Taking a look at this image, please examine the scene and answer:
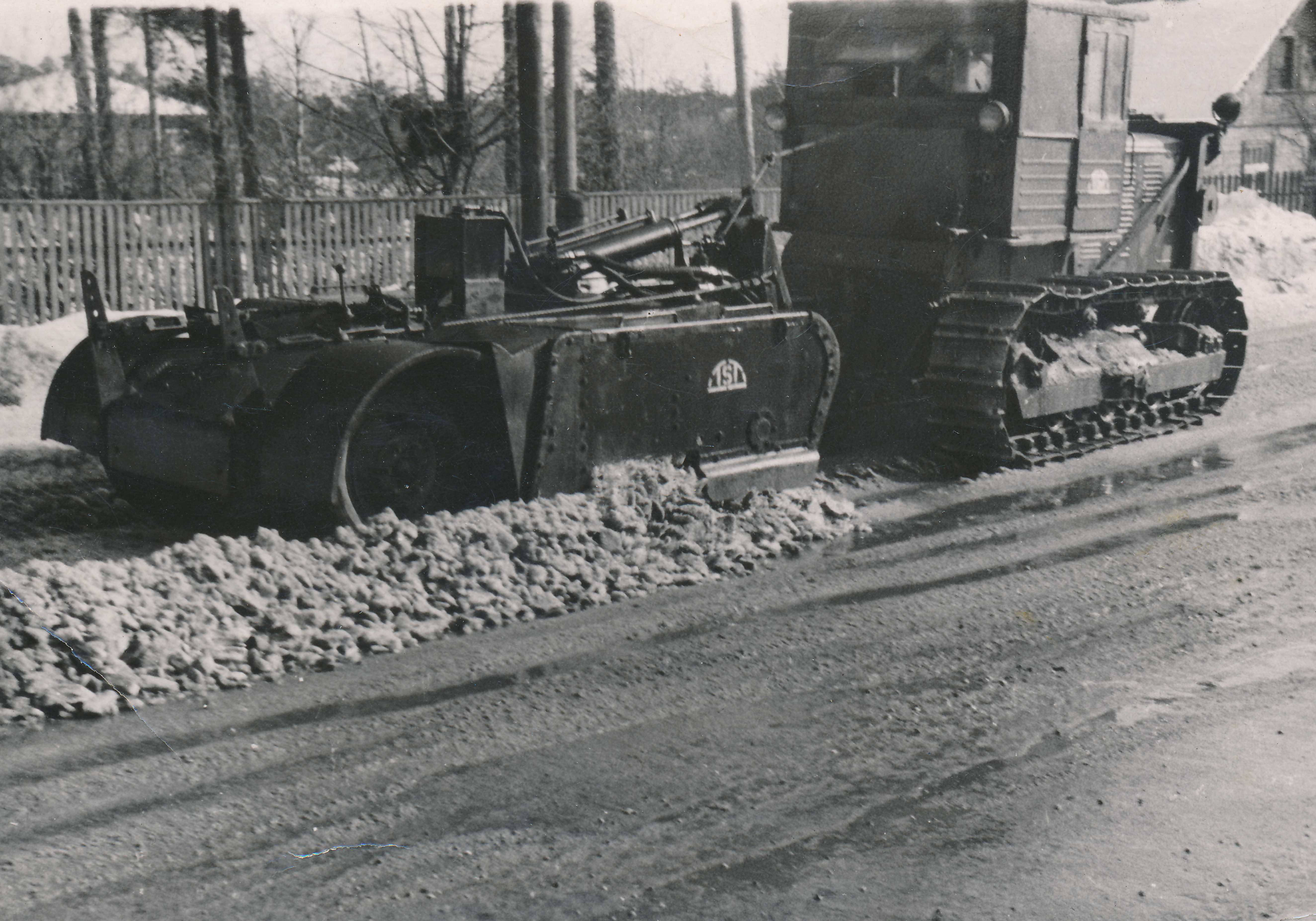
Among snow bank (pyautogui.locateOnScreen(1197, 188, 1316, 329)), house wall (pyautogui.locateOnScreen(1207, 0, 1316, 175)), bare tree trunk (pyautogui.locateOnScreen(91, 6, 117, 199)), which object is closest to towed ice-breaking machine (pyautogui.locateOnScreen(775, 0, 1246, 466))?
snow bank (pyautogui.locateOnScreen(1197, 188, 1316, 329))

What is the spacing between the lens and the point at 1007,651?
5992mm

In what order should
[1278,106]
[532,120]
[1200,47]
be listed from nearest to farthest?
[532,120], [1200,47], [1278,106]

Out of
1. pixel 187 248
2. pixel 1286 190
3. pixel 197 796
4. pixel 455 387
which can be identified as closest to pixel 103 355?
pixel 455 387

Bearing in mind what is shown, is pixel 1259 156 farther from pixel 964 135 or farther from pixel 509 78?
pixel 964 135

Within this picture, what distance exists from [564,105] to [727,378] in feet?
17.7

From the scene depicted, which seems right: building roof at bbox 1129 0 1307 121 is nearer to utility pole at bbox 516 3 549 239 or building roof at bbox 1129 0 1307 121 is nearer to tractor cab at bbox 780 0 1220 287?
tractor cab at bbox 780 0 1220 287

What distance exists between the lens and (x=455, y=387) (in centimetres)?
722

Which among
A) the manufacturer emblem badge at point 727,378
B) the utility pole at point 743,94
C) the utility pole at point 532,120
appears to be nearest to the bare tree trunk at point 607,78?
the utility pole at point 743,94

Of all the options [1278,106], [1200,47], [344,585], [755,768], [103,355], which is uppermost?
[1200,47]

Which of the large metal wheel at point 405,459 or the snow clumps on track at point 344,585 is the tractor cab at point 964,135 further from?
the large metal wheel at point 405,459

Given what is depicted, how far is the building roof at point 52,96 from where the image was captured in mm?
20125

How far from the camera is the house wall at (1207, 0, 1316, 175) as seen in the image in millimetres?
39531

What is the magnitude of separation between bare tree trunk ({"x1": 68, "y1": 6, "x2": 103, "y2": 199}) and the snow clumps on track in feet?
49.0

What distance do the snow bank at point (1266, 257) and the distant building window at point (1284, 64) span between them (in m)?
17.6
